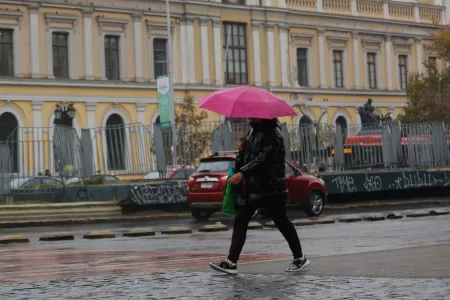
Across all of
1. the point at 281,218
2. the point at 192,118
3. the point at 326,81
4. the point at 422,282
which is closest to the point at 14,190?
the point at 281,218

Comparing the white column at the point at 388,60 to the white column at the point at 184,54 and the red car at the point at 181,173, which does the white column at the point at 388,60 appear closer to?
the white column at the point at 184,54

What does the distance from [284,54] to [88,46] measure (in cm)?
1457

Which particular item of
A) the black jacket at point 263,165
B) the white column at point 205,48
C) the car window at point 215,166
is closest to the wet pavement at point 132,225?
the car window at point 215,166

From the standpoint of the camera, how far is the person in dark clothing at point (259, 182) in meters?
11.8

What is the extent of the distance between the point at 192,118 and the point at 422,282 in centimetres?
4862

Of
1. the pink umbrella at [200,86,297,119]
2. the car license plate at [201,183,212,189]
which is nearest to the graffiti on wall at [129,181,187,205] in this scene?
the car license plate at [201,183,212,189]

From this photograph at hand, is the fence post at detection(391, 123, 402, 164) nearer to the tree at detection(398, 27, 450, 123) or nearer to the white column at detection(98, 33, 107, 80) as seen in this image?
the tree at detection(398, 27, 450, 123)

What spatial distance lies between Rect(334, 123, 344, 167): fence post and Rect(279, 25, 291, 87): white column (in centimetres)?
3244

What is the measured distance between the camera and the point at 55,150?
31.6 m

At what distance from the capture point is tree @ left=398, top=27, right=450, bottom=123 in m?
61.7

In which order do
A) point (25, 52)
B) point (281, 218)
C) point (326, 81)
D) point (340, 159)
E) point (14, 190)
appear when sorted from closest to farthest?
point (281, 218), point (14, 190), point (340, 159), point (25, 52), point (326, 81)

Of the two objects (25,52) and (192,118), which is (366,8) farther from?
(25,52)

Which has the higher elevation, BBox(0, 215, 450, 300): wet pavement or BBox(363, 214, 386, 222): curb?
BBox(363, 214, 386, 222): curb

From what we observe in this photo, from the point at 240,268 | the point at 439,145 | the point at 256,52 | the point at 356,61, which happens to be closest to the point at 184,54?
the point at 256,52
